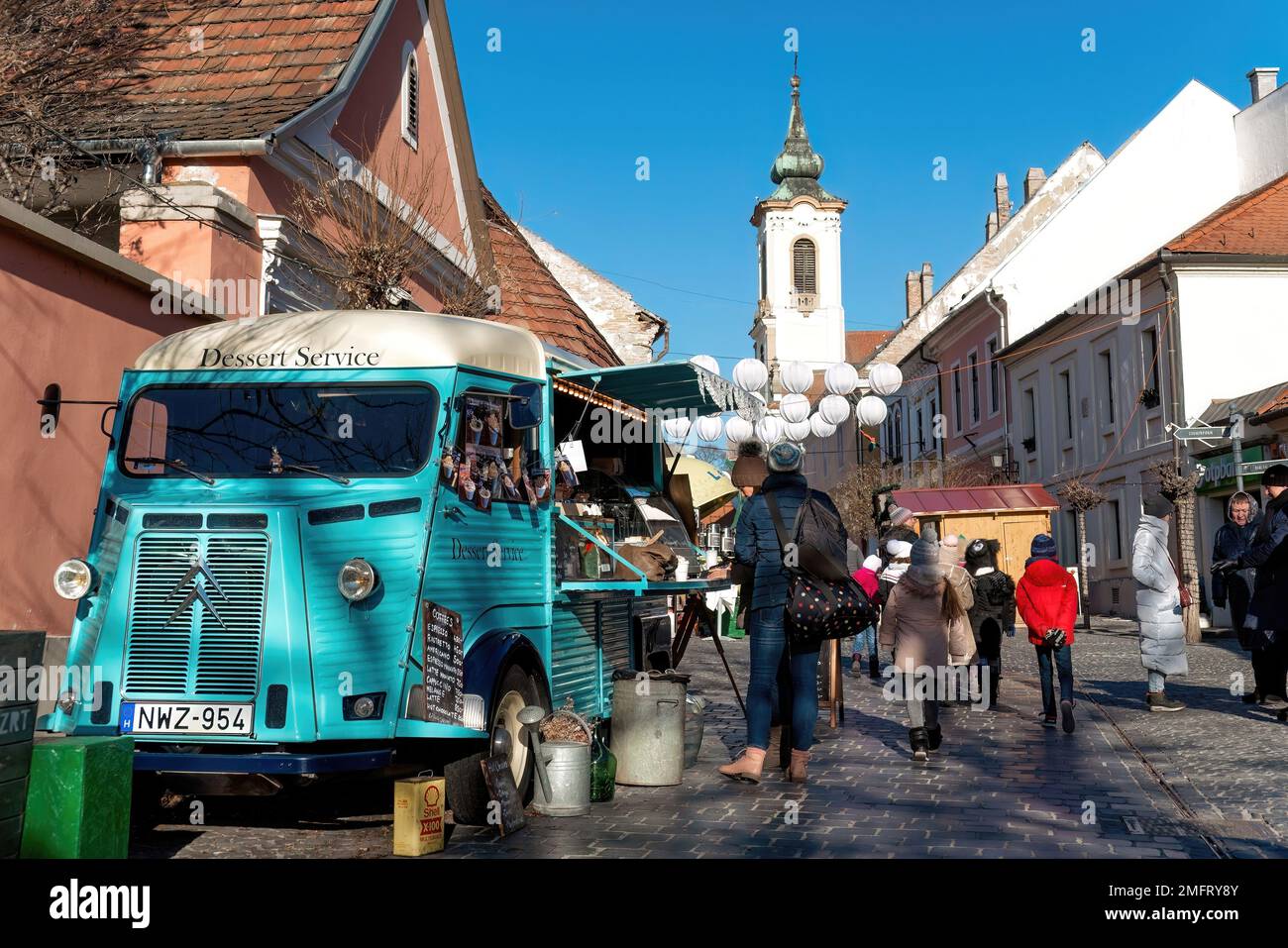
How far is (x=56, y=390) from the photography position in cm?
916

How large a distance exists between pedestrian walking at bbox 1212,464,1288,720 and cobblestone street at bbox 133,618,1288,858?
372 millimetres

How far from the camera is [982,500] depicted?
30.1 metres

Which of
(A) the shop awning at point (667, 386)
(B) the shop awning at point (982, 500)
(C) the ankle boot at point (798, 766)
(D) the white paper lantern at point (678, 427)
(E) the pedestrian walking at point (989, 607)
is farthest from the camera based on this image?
(B) the shop awning at point (982, 500)

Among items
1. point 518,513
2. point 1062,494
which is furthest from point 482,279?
point 1062,494

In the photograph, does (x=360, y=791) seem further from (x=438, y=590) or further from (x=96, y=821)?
(x=96, y=821)

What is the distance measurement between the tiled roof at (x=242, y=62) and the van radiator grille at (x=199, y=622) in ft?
25.7

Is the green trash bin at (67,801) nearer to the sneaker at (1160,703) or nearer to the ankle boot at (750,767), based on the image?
the ankle boot at (750,767)

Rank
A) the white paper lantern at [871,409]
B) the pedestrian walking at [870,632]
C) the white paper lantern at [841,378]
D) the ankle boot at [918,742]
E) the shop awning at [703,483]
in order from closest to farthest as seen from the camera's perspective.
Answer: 1. the ankle boot at [918,742]
2. the pedestrian walking at [870,632]
3. the white paper lantern at [841,378]
4. the white paper lantern at [871,409]
5. the shop awning at [703,483]

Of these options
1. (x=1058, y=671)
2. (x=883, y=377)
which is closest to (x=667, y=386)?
(x=1058, y=671)

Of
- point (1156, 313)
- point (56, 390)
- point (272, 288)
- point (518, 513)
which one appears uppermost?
point (1156, 313)

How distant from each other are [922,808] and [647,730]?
187cm

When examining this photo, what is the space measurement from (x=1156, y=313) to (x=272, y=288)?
67.8 ft

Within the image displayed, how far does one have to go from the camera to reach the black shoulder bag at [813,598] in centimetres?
834

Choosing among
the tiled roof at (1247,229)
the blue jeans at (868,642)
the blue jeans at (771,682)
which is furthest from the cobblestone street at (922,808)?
the tiled roof at (1247,229)
